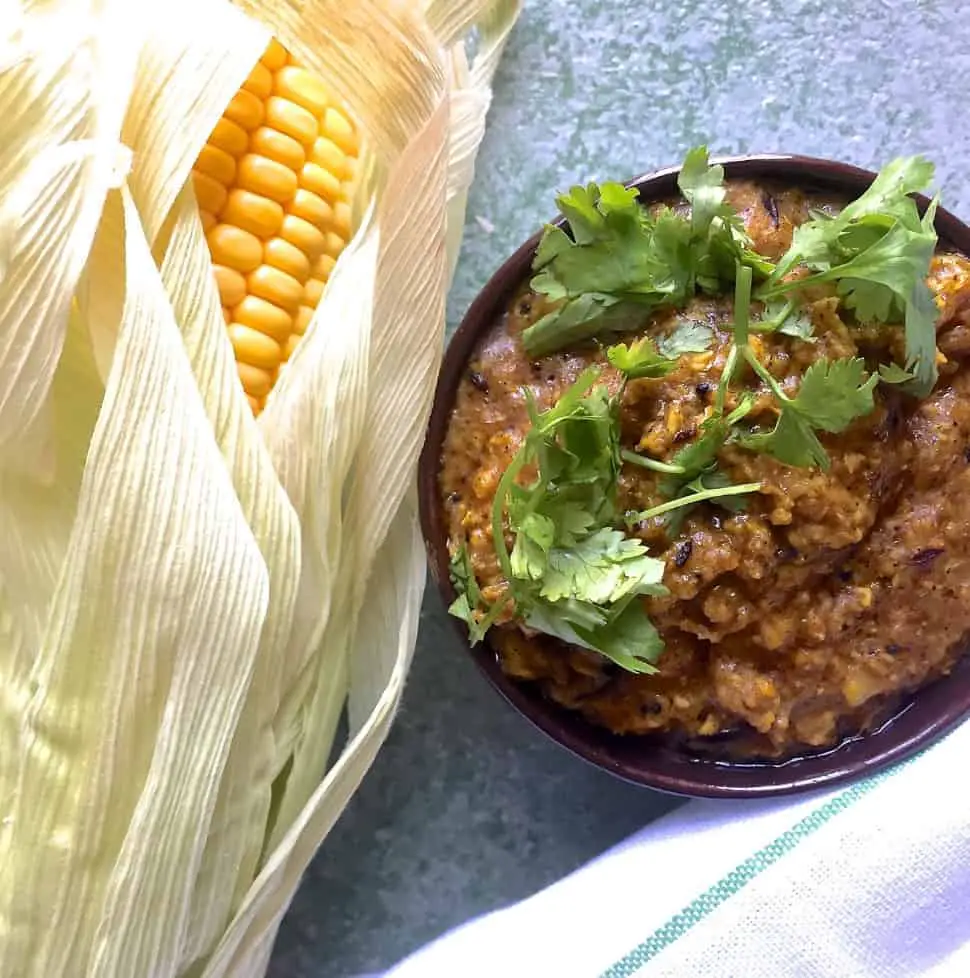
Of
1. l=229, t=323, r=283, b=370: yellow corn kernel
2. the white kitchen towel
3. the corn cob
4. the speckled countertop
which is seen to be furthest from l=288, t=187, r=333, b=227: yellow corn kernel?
the white kitchen towel

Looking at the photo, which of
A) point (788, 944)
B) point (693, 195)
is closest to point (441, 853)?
point (788, 944)

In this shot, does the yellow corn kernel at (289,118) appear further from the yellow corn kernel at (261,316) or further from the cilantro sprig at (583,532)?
the cilantro sprig at (583,532)

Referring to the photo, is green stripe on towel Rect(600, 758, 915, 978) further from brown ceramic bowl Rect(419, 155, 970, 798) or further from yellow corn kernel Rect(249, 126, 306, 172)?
yellow corn kernel Rect(249, 126, 306, 172)

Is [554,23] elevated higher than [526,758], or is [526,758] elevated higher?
[554,23]

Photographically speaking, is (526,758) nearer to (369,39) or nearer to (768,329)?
(768,329)

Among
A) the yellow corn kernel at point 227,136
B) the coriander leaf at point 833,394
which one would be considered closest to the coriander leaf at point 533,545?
the coriander leaf at point 833,394

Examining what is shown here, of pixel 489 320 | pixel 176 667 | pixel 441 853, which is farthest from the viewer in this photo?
pixel 441 853

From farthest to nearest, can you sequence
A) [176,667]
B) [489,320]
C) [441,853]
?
[441,853]
[489,320]
[176,667]
